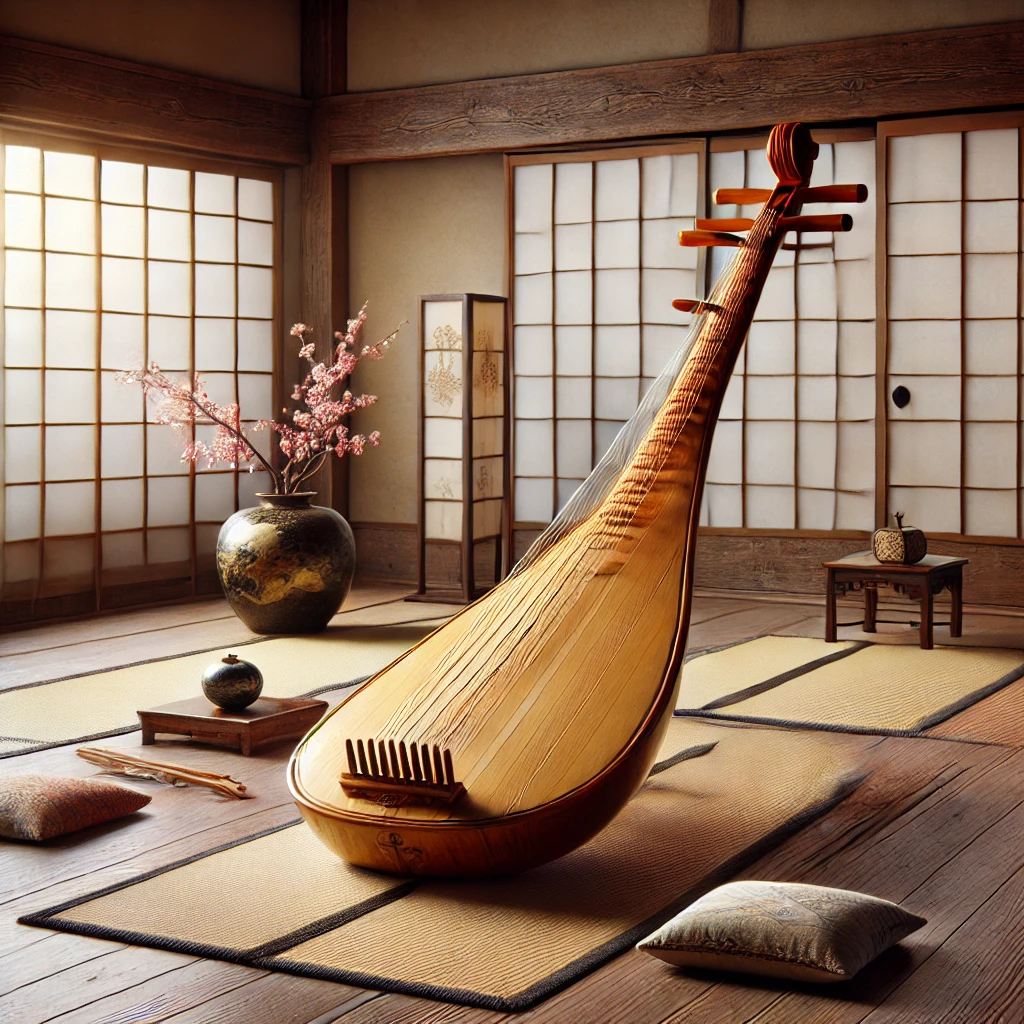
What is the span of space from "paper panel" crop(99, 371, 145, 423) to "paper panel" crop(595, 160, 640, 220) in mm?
2108

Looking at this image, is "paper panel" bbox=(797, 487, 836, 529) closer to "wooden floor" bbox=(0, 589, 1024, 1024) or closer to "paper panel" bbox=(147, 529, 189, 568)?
"wooden floor" bbox=(0, 589, 1024, 1024)

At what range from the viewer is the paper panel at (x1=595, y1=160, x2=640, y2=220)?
5.88 m

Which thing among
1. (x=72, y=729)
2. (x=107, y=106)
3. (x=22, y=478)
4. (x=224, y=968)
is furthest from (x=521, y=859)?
(x=107, y=106)

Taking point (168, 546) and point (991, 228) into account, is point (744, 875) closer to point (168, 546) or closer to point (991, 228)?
point (991, 228)

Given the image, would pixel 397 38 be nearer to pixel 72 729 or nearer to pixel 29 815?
pixel 72 729

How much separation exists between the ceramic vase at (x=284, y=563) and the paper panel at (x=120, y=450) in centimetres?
100

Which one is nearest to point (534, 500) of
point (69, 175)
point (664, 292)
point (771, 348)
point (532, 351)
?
point (532, 351)

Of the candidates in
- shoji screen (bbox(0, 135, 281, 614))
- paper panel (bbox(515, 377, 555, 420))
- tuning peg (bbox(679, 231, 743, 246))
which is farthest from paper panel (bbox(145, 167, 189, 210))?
tuning peg (bbox(679, 231, 743, 246))

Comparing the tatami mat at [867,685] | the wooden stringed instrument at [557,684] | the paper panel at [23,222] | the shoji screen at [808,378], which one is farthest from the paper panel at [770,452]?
the paper panel at [23,222]

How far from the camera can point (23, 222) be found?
17.3 ft

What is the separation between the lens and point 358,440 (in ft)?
16.7

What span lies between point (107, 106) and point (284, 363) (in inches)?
58.6

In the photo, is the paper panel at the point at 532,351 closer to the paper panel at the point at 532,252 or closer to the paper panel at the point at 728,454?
the paper panel at the point at 532,252

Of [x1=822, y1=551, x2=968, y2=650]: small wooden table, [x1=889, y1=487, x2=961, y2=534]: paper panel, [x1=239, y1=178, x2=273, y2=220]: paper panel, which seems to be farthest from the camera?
[x1=239, y1=178, x2=273, y2=220]: paper panel
